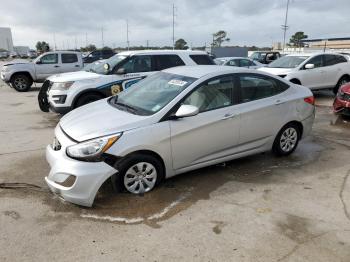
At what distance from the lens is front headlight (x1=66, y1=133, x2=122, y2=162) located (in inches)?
144

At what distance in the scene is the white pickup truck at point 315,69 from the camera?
10.8 meters

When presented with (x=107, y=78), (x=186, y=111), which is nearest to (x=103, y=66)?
(x=107, y=78)

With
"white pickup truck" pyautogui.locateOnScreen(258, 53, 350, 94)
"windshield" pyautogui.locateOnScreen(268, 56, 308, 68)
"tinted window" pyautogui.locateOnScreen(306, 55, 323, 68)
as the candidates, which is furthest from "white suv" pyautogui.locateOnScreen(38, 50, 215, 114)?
"tinted window" pyautogui.locateOnScreen(306, 55, 323, 68)

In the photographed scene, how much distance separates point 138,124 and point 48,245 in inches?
63.6

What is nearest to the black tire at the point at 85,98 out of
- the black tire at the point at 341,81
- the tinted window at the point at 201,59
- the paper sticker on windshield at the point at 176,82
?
the tinted window at the point at 201,59

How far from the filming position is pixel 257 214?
3775 millimetres

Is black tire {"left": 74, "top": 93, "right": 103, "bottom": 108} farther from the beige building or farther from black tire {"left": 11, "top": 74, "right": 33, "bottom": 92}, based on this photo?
the beige building

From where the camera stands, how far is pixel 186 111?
404cm

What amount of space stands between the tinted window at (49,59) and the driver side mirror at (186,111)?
12158 millimetres

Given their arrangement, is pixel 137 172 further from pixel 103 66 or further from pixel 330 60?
pixel 330 60

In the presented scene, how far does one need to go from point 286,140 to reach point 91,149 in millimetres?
3357

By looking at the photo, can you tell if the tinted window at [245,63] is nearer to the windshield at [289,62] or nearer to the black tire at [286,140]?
the windshield at [289,62]

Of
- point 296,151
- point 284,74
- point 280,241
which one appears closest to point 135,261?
point 280,241

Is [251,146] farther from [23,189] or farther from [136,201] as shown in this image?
[23,189]
